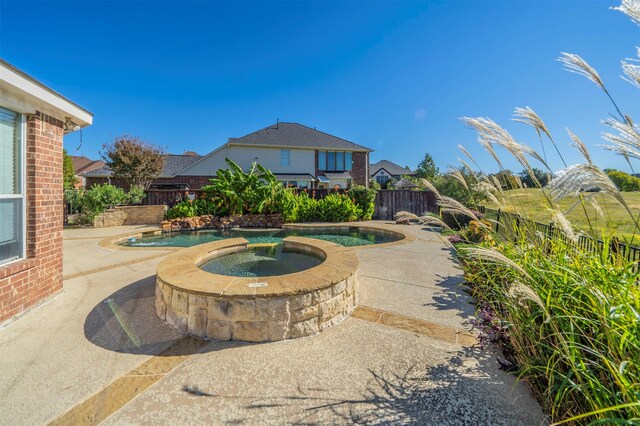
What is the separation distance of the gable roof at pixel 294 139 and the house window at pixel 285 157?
66 cm

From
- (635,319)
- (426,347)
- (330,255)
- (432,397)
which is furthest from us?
(330,255)

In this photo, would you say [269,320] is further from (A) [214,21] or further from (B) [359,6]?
(A) [214,21]

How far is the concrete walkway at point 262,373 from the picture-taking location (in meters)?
2.07

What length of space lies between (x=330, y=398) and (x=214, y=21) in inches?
577

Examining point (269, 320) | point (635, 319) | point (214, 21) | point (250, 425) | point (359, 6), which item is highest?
point (214, 21)

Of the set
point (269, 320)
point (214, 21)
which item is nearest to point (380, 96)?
point (214, 21)

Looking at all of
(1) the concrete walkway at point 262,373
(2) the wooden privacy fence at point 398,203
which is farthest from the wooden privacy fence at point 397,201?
(1) the concrete walkway at point 262,373

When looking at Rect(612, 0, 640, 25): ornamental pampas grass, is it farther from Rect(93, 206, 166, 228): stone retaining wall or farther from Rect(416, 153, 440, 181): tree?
Rect(416, 153, 440, 181): tree

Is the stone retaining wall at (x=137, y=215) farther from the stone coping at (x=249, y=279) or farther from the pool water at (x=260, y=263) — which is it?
the stone coping at (x=249, y=279)

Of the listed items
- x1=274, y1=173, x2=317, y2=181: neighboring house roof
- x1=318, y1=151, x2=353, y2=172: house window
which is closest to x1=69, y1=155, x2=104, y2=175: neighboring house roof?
x1=274, y1=173, x2=317, y2=181: neighboring house roof

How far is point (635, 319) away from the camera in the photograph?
1465 millimetres

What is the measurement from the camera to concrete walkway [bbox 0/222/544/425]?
2068mm

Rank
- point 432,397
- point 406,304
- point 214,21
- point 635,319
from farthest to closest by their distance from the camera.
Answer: point 214,21 < point 406,304 < point 432,397 < point 635,319

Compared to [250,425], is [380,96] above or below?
above
